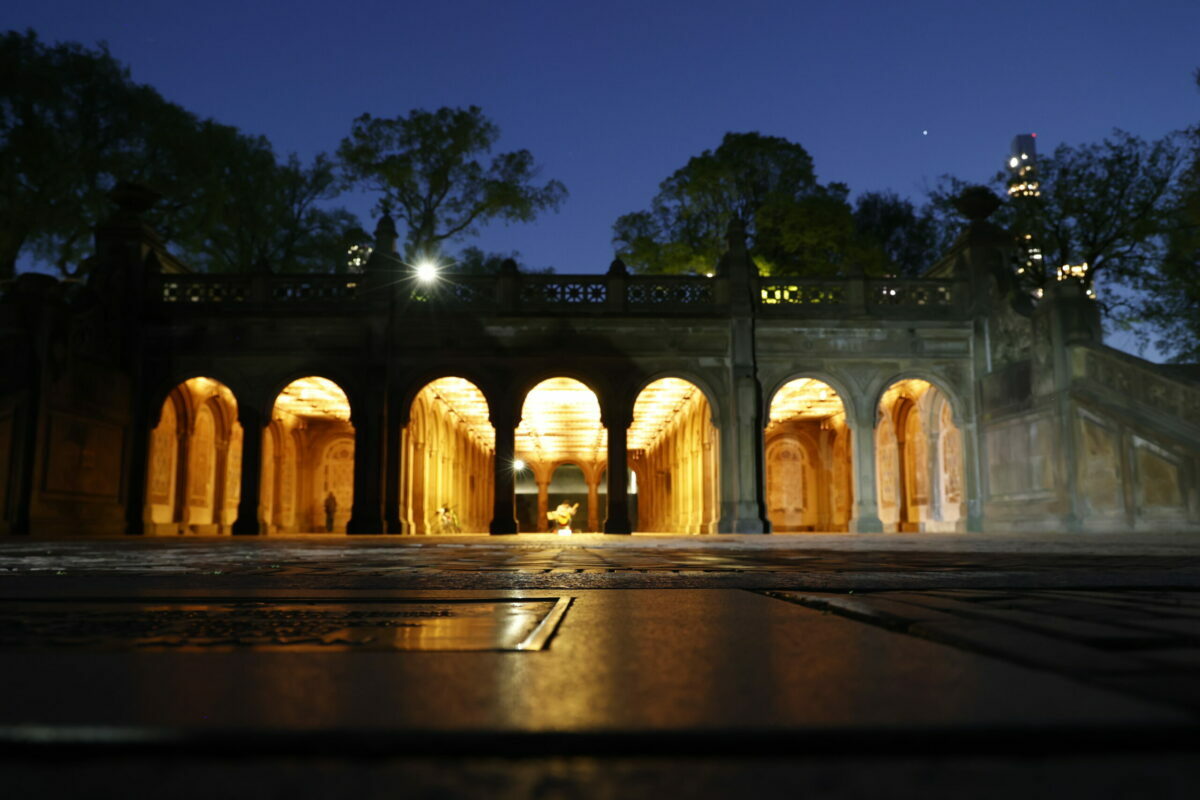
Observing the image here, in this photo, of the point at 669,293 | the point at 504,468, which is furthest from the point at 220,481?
the point at 669,293

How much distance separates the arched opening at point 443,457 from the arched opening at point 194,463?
4.89 m

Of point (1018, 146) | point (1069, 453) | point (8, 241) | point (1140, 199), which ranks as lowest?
point (1069, 453)

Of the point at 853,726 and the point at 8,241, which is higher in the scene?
the point at 8,241

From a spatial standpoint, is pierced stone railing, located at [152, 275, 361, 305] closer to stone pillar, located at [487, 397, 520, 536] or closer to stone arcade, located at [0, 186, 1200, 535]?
stone arcade, located at [0, 186, 1200, 535]

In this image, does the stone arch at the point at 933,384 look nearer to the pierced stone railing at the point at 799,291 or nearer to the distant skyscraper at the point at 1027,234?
the pierced stone railing at the point at 799,291

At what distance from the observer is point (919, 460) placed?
23891mm

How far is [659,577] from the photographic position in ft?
11.4

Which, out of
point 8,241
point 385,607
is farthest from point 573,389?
point 385,607

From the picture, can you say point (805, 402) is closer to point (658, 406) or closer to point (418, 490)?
point (658, 406)

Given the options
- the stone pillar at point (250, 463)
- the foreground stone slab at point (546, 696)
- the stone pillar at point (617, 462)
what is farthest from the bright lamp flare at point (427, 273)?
the foreground stone slab at point (546, 696)

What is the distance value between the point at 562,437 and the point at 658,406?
7746 mm

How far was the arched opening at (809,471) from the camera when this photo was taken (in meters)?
28.8

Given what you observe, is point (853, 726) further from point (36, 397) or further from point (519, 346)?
point (519, 346)

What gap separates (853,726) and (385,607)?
166cm
